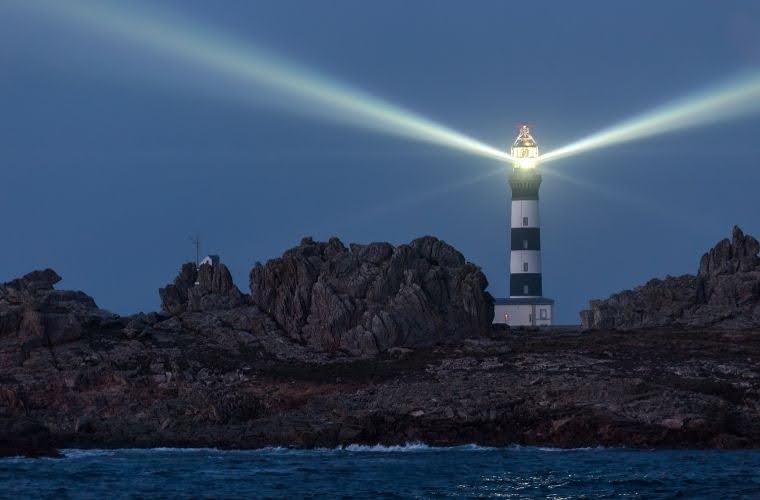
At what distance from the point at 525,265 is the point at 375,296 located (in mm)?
30993

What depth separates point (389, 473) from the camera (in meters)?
54.8

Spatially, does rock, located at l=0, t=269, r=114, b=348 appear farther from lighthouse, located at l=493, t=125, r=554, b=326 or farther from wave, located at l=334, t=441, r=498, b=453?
lighthouse, located at l=493, t=125, r=554, b=326

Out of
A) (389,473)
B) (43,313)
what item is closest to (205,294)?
(43,313)

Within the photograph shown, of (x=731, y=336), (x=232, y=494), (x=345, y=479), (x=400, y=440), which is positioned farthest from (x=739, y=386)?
(x=232, y=494)

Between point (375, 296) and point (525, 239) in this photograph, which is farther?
point (525, 239)

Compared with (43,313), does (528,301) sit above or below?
above

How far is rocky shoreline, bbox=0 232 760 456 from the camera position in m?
61.6

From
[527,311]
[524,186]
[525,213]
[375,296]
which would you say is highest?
[524,186]

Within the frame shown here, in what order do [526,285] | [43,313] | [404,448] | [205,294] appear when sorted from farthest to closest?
1. [526,285]
2. [205,294]
3. [43,313]
4. [404,448]

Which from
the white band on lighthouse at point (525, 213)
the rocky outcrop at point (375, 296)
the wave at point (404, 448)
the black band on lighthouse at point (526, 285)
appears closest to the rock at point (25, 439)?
the wave at point (404, 448)

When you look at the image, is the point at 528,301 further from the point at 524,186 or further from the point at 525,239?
the point at 524,186

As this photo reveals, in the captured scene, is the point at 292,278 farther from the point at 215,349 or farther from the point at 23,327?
the point at 23,327

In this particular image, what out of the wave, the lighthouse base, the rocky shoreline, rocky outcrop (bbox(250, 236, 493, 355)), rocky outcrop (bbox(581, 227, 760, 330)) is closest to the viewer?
the wave

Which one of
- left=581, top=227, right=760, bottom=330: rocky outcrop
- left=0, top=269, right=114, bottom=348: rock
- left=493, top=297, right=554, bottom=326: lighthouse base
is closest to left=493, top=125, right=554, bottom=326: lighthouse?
left=493, top=297, right=554, bottom=326: lighthouse base
